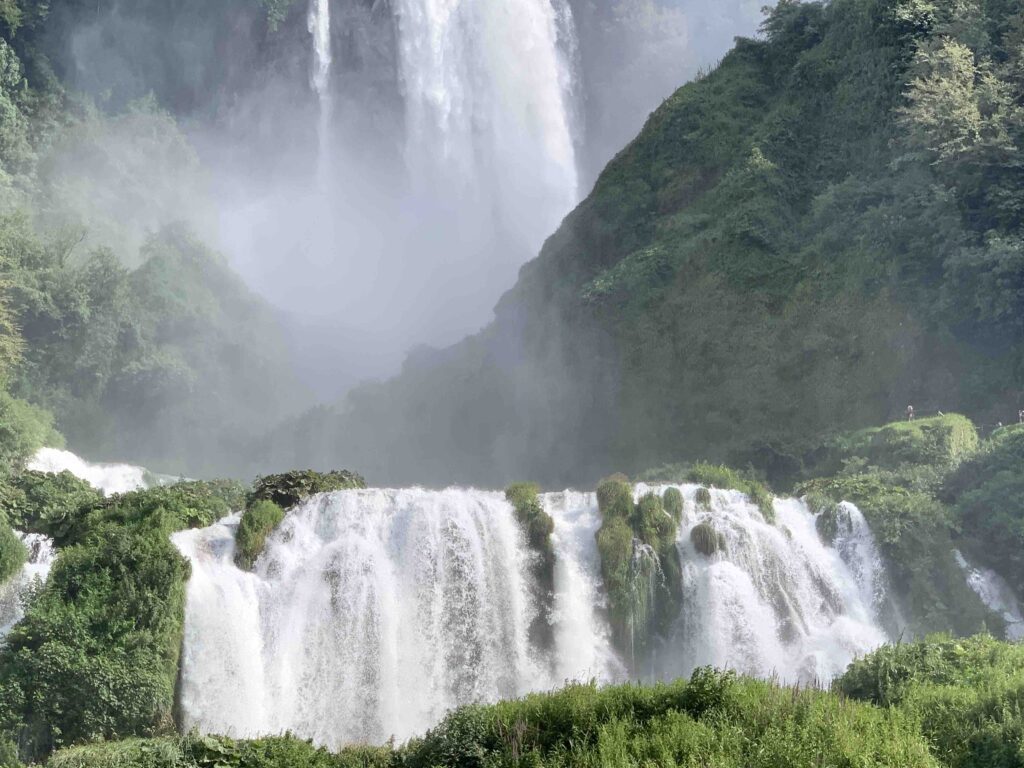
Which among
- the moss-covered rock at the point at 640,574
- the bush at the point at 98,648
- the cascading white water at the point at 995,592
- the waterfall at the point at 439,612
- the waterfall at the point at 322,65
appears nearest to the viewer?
the bush at the point at 98,648

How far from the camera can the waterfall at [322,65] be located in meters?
72.8

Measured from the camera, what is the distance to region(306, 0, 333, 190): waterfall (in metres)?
72.8

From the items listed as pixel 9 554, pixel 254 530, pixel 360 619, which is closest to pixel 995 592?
pixel 360 619

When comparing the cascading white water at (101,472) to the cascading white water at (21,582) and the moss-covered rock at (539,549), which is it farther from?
the moss-covered rock at (539,549)

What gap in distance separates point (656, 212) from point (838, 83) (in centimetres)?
892

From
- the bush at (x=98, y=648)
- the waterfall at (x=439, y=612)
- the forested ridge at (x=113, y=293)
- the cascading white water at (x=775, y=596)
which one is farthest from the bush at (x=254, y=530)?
the forested ridge at (x=113, y=293)

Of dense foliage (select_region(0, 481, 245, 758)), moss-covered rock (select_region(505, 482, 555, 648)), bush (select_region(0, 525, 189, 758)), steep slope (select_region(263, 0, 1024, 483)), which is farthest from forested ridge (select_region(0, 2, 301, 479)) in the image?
moss-covered rock (select_region(505, 482, 555, 648))

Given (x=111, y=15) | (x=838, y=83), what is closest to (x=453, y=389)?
(x=838, y=83)

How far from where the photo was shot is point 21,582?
2273 cm

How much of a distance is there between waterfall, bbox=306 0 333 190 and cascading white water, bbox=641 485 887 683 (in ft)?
181

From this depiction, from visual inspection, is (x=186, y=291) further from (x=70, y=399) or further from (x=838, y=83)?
(x=838, y=83)

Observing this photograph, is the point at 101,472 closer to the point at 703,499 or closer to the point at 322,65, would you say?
the point at 703,499

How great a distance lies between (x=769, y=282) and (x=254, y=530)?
2228cm

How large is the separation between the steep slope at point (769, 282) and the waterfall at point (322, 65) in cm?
2930
